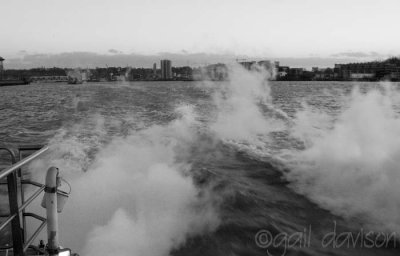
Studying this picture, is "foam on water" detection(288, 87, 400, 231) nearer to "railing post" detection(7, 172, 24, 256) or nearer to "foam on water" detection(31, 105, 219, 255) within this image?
"foam on water" detection(31, 105, 219, 255)

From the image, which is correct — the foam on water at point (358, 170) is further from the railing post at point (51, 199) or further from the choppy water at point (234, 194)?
the railing post at point (51, 199)

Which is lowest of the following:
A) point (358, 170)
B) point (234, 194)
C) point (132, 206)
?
point (234, 194)

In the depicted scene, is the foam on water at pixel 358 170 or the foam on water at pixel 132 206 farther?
the foam on water at pixel 358 170

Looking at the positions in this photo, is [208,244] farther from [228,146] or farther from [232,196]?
[228,146]

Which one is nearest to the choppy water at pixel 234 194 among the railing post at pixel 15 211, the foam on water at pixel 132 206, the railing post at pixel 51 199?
the foam on water at pixel 132 206

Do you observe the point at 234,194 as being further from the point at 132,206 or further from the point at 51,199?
the point at 51,199

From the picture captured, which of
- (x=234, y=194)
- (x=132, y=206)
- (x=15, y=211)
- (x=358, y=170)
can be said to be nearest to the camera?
(x=15, y=211)

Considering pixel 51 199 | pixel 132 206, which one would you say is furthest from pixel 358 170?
pixel 51 199

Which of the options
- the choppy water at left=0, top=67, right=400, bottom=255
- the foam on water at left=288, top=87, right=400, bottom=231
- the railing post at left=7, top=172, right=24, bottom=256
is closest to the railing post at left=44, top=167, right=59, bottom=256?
the railing post at left=7, top=172, right=24, bottom=256

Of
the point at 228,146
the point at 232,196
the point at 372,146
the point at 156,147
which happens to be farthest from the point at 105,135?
the point at 372,146

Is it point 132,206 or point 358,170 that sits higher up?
point 358,170
